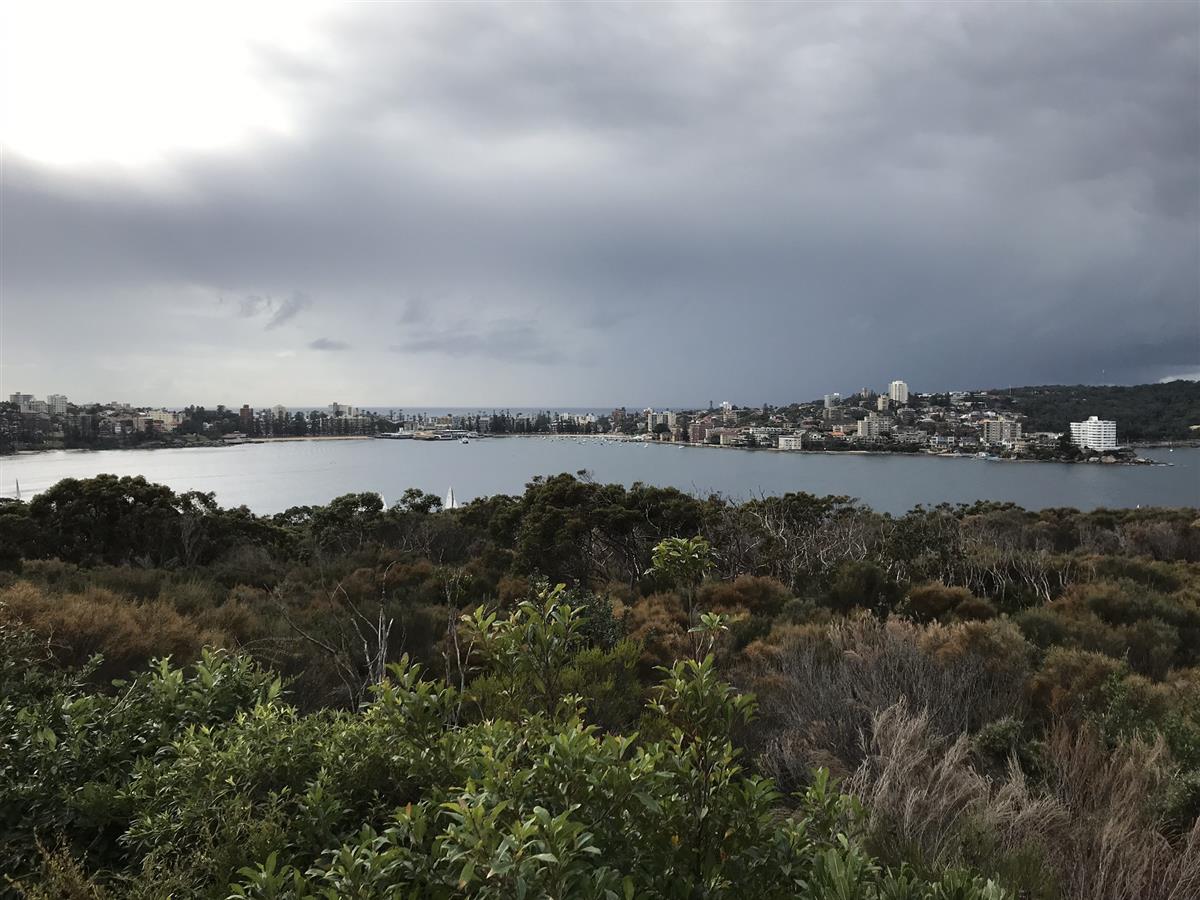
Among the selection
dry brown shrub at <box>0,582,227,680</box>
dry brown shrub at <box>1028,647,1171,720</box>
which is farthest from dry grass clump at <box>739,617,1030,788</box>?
dry brown shrub at <box>0,582,227,680</box>

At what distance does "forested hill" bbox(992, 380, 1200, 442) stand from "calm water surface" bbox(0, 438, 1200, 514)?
2.87m

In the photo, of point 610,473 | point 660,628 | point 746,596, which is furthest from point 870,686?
point 610,473

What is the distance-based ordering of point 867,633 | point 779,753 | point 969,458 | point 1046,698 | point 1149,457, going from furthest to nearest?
point 969,458
point 1149,457
point 867,633
point 1046,698
point 779,753

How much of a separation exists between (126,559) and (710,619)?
15316 millimetres

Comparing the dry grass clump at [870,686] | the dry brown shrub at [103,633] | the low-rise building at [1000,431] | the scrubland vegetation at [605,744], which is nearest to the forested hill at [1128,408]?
the low-rise building at [1000,431]

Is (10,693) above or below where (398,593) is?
above

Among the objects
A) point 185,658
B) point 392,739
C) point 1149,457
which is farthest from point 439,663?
point 1149,457

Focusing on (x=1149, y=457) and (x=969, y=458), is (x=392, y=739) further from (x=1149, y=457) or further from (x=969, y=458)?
(x=1149, y=457)

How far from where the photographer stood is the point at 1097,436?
2446 inches

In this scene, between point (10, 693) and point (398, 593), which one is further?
point (398, 593)

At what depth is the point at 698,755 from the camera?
1.91m

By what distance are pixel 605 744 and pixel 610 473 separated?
159ft

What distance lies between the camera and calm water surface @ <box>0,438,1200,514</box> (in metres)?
35.7

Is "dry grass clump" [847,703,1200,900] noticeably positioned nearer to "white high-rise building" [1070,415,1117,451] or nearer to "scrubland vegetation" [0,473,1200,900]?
"scrubland vegetation" [0,473,1200,900]
